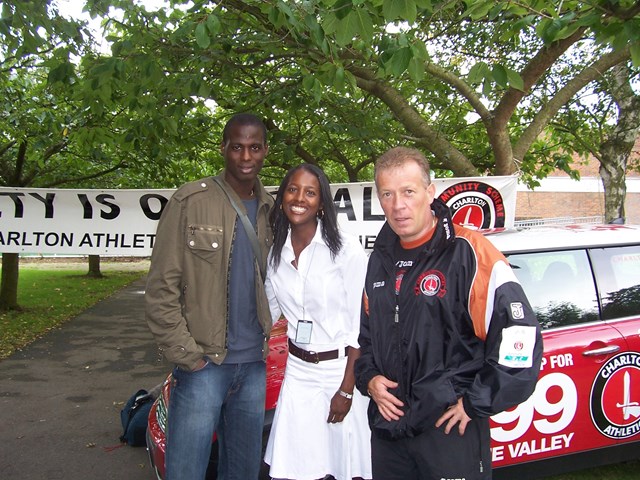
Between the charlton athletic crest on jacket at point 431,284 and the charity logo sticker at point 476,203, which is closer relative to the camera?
the charlton athletic crest on jacket at point 431,284

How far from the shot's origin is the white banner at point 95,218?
295 inches

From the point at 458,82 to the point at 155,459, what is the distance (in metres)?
4.64

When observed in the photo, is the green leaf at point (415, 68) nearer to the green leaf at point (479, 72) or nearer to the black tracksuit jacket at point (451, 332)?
the green leaf at point (479, 72)

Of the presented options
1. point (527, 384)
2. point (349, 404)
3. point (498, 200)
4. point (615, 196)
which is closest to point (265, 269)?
point (349, 404)

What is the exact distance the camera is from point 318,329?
2.57 metres

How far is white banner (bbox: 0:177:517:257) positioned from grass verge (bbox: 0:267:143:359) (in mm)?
1896

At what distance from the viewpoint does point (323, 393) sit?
257 centimetres

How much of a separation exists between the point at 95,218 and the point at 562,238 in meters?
6.17

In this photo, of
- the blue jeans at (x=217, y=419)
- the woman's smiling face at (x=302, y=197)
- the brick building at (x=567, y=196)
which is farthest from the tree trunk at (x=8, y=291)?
the brick building at (x=567, y=196)

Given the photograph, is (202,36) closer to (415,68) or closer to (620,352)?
(415,68)

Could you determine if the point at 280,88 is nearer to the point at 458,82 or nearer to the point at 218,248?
the point at 458,82

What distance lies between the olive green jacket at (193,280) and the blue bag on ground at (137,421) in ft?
8.26

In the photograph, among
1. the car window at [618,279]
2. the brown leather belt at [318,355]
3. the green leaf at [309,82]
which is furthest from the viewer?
the green leaf at [309,82]

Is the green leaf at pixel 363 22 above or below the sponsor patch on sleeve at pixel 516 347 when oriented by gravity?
above
